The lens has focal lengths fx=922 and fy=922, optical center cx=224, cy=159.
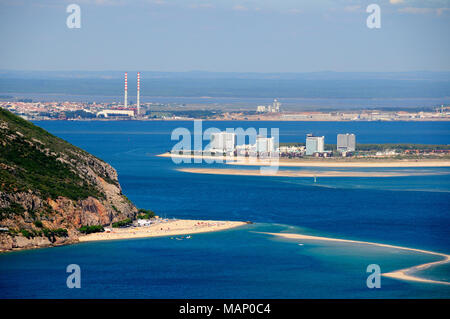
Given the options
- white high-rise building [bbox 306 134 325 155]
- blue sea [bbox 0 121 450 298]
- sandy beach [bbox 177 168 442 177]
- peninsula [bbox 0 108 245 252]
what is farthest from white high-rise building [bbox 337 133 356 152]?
peninsula [bbox 0 108 245 252]

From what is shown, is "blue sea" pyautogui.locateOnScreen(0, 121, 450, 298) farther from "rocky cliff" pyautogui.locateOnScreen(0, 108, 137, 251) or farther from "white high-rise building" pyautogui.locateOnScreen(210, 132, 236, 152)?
"white high-rise building" pyautogui.locateOnScreen(210, 132, 236, 152)

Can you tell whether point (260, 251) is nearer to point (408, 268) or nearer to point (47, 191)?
point (408, 268)

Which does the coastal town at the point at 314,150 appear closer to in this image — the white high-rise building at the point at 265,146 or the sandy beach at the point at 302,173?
the white high-rise building at the point at 265,146

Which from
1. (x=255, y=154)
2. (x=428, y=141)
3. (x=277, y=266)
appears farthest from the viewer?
(x=428, y=141)

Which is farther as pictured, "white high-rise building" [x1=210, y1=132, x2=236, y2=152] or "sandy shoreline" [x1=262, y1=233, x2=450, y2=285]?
"white high-rise building" [x1=210, y1=132, x2=236, y2=152]

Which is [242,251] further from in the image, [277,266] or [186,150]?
[186,150]

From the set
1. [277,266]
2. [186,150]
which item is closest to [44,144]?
[277,266]
